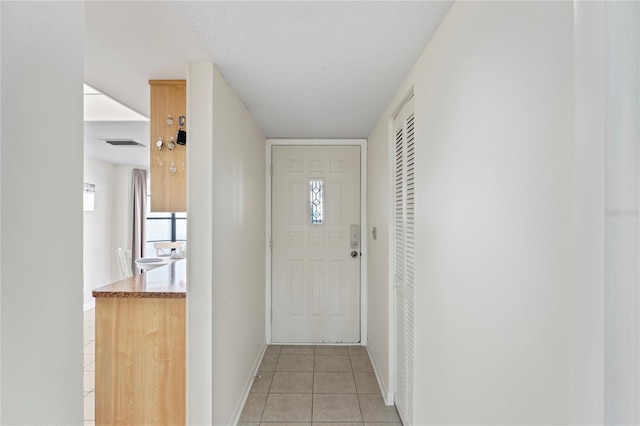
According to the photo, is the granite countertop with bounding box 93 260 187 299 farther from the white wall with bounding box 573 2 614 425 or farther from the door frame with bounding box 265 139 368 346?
the white wall with bounding box 573 2 614 425

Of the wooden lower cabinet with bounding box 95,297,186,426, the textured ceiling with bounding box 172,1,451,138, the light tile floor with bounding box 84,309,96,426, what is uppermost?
the textured ceiling with bounding box 172,1,451,138

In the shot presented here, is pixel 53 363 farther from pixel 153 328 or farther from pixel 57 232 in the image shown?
pixel 153 328

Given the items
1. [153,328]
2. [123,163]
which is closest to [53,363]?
[153,328]

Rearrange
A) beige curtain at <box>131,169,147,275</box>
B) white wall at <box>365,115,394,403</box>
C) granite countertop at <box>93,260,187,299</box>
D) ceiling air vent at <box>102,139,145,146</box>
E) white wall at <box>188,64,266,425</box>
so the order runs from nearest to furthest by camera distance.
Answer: white wall at <box>188,64,266,425</box>, granite countertop at <box>93,260,187,299</box>, white wall at <box>365,115,394,403</box>, ceiling air vent at <box>102,139,145,146</box>, beige curtain at <box>131,169,147,275</box>

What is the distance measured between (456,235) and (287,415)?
197 cm

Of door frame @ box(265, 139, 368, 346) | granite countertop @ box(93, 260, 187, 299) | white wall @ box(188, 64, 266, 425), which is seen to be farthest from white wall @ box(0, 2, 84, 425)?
door frame @ box(265, 139, 368, 346)

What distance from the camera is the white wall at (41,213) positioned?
24.5 inches

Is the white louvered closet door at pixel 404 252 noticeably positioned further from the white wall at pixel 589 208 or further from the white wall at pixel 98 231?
the white wall at pixel 98 231

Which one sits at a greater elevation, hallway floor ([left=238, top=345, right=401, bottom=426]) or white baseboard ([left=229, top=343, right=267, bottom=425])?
white baseboard ([left=229, top=343, right=267, bottom=425])

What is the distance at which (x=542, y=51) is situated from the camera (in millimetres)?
811

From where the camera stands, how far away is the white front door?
3861 millimetres

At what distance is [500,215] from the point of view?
1.00m

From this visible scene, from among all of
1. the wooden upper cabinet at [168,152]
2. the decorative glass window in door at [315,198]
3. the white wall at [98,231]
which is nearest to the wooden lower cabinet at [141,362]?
the wooden upper cabinet at [168,152]

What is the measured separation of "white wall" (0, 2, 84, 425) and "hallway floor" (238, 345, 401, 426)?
1988 mm
